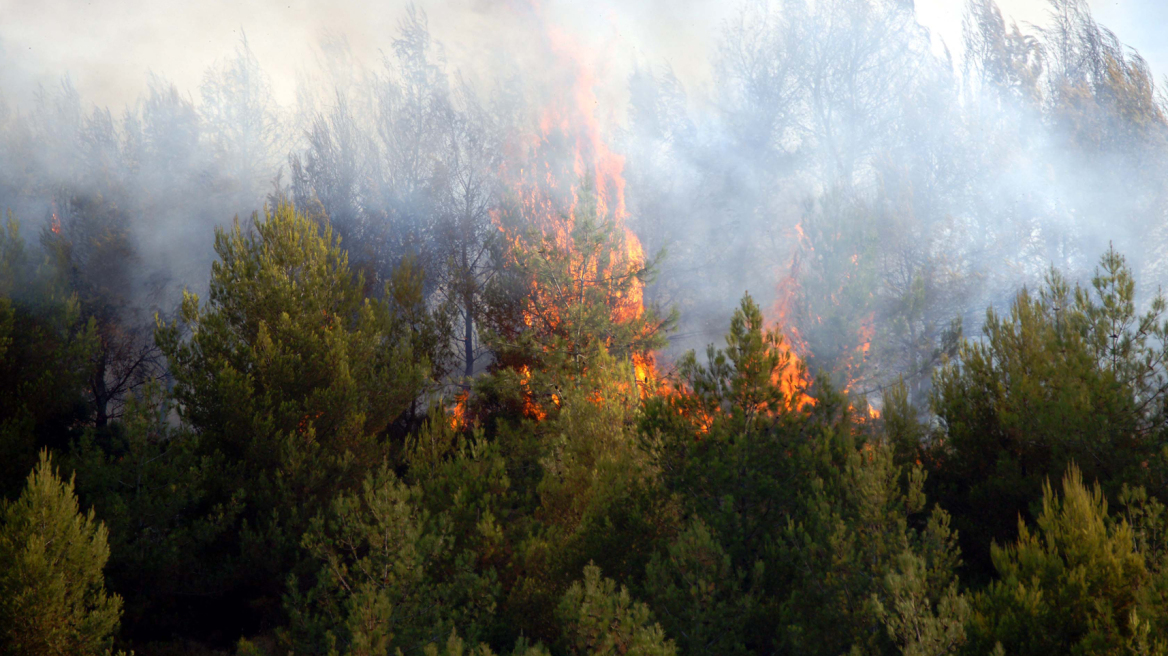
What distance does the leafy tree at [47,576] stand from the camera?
677 cm

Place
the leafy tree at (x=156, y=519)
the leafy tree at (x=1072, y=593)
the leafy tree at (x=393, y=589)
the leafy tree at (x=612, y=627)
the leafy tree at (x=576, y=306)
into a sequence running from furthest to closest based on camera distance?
the leafy tree at (x=576, y=306), the leafy tree at (x=156, y=519), the leafy tree at (x=393, y=589), the leafy tree at (x=612, y=627), the leafy tree at (x=1072, y=593)

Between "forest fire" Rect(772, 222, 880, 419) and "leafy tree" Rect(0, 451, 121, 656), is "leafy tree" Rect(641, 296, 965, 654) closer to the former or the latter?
"leafy tree" Rect(0, 451, 121, 656)

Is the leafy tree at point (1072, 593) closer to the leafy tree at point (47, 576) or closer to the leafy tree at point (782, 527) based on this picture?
the leafy tree at point (782, 527)

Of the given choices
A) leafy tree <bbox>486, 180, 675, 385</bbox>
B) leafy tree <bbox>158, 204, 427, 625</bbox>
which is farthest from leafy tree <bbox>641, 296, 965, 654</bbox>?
leafy tree <bbox>158, 204, 427, 625</bbox>

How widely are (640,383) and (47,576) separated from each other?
31.9 ft

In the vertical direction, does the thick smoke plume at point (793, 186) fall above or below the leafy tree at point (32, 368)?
above

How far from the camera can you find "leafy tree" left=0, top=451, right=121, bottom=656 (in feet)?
22.2

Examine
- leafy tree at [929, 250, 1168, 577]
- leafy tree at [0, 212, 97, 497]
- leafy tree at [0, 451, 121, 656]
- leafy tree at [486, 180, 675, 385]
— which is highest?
leafy tree at [486, 180, 675, 385]

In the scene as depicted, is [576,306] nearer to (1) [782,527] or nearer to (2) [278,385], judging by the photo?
(2) [278,385]

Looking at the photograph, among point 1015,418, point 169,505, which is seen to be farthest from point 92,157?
point 1015,418

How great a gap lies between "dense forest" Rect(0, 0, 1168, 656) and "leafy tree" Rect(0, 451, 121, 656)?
0.04m

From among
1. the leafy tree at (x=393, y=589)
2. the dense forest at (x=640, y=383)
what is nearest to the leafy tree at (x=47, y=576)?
the dense forest at (x=640, y=383)

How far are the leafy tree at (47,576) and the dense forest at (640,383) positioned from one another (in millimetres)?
39

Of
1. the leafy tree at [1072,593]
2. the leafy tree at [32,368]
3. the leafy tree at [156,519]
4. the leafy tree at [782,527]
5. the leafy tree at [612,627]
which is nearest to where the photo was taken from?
the leafy tree at [1072,593]
